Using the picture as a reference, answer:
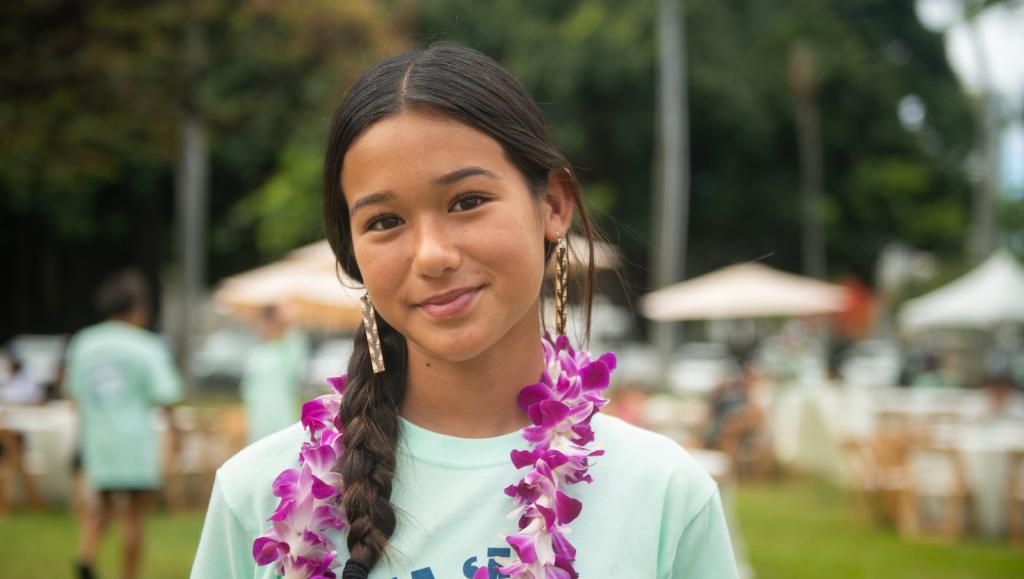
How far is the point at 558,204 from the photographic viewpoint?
68.7 inches

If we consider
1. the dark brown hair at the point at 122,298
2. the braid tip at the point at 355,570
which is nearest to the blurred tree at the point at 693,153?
the dark brown hair at the point at 122,298

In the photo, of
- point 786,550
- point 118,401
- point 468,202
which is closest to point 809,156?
point 786,550

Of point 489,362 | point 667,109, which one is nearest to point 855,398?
point 667,109

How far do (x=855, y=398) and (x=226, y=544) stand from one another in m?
13.9

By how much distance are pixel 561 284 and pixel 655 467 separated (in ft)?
1.12

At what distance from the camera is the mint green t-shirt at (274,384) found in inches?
318

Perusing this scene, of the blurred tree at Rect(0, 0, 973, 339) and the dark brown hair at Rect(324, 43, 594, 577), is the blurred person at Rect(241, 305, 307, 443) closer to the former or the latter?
the dark brown hair at Rect(324, 43, 594, 577)

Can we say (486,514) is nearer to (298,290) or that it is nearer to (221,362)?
(298,290)

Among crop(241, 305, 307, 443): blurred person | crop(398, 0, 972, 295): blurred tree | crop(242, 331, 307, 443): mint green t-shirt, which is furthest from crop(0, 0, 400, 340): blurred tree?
crop(398, 0, 972, 295): blurred tree

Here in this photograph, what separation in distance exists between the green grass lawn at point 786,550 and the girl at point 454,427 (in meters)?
6.48

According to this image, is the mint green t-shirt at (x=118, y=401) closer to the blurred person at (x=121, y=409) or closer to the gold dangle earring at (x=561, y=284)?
the blurred person at (x=121, y=409)

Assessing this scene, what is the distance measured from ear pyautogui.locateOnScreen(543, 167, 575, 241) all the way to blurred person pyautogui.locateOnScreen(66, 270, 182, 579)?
18.1 ft

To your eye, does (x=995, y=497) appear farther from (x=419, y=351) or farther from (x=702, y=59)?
(x=702, y=59)

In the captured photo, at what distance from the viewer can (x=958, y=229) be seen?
34.4 metres
